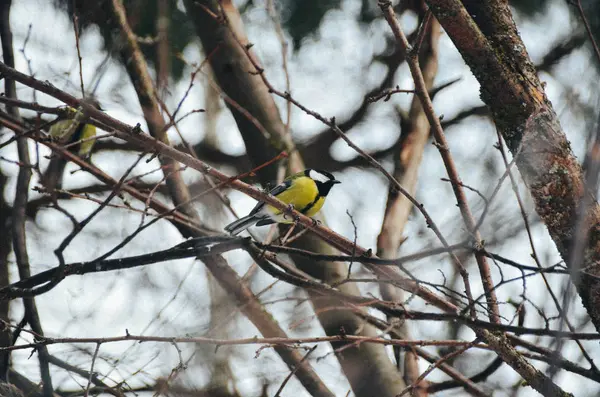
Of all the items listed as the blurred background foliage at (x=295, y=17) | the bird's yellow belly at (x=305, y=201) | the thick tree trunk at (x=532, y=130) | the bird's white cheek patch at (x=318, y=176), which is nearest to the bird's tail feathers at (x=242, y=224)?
the bird's yellow belly at (x=305, y=201)

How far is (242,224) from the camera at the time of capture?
3.96 m

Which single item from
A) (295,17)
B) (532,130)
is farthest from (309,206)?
(532,130)

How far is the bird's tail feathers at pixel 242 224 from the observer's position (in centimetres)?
395

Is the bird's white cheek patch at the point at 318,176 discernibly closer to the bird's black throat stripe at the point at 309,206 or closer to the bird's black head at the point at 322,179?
Answer: the bird's black head at the point at 322,179

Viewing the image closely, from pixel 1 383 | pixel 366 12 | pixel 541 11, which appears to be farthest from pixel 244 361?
pixel 541 11

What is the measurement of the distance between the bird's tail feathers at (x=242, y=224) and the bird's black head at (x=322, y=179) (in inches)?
24.3

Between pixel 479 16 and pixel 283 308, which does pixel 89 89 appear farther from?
pixel 283 308

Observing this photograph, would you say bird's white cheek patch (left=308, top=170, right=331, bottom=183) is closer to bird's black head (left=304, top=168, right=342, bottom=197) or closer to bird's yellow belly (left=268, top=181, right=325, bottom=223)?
bird's black head (left=304, top=168, right=342, bottom=197)

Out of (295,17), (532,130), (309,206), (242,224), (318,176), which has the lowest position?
(532,130)

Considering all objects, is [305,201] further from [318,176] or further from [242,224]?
[242,224]

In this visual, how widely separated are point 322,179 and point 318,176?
0.37 ft

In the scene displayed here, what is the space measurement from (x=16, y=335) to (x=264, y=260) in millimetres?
1038

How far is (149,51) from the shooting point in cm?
472

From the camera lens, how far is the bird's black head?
4621 millimetres
